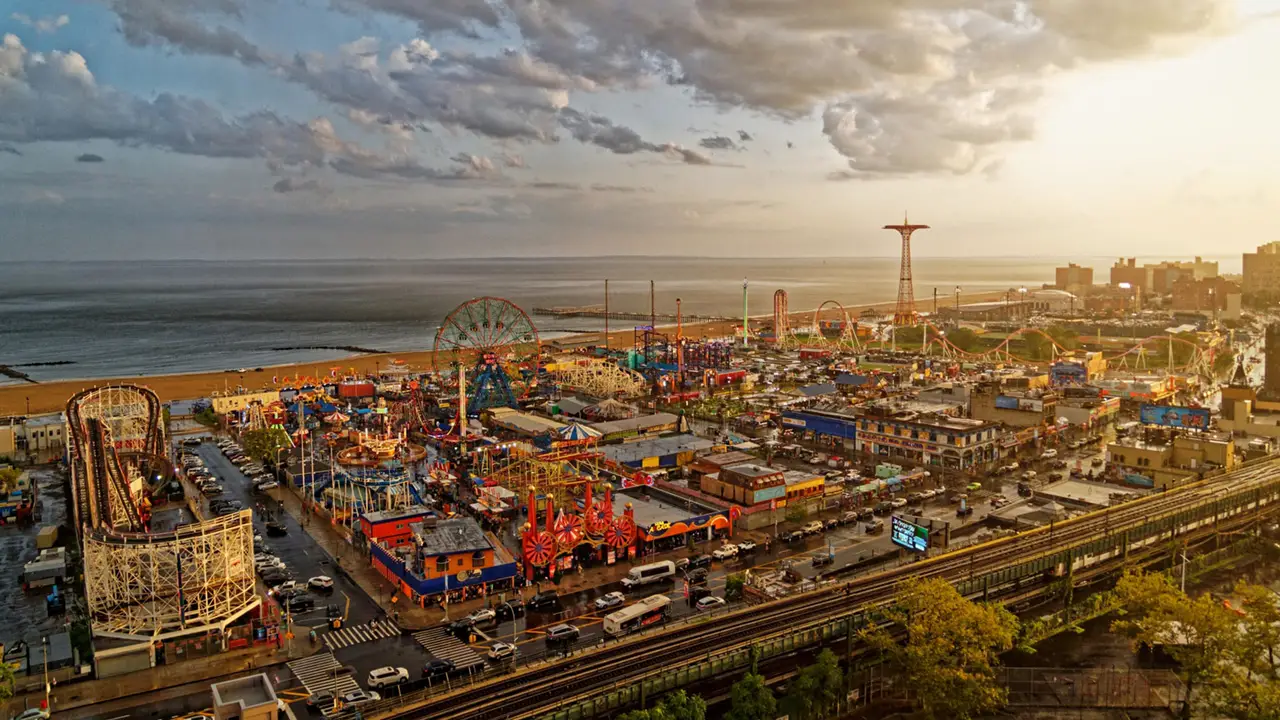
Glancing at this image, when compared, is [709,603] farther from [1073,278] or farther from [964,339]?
[1073,278]

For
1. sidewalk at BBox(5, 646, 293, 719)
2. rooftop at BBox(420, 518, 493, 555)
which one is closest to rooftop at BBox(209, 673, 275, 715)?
sidewalk at BBox(5, 646, 293, 719)

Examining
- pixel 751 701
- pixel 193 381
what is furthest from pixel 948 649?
pixel 193 381

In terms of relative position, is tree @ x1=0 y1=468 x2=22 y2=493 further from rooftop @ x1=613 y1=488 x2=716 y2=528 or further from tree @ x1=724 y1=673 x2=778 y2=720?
tree @ x1=724 y1=673 x2=778 y2=720

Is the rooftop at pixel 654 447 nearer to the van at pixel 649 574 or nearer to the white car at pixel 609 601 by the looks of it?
the van at pixel 649 574

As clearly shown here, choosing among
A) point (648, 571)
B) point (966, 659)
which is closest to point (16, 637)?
point (648, 571)

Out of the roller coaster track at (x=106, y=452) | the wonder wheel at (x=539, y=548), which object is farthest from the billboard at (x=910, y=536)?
the roller coaster track at (x=106, y=452)

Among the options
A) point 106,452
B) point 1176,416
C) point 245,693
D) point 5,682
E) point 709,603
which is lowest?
point 709,603
